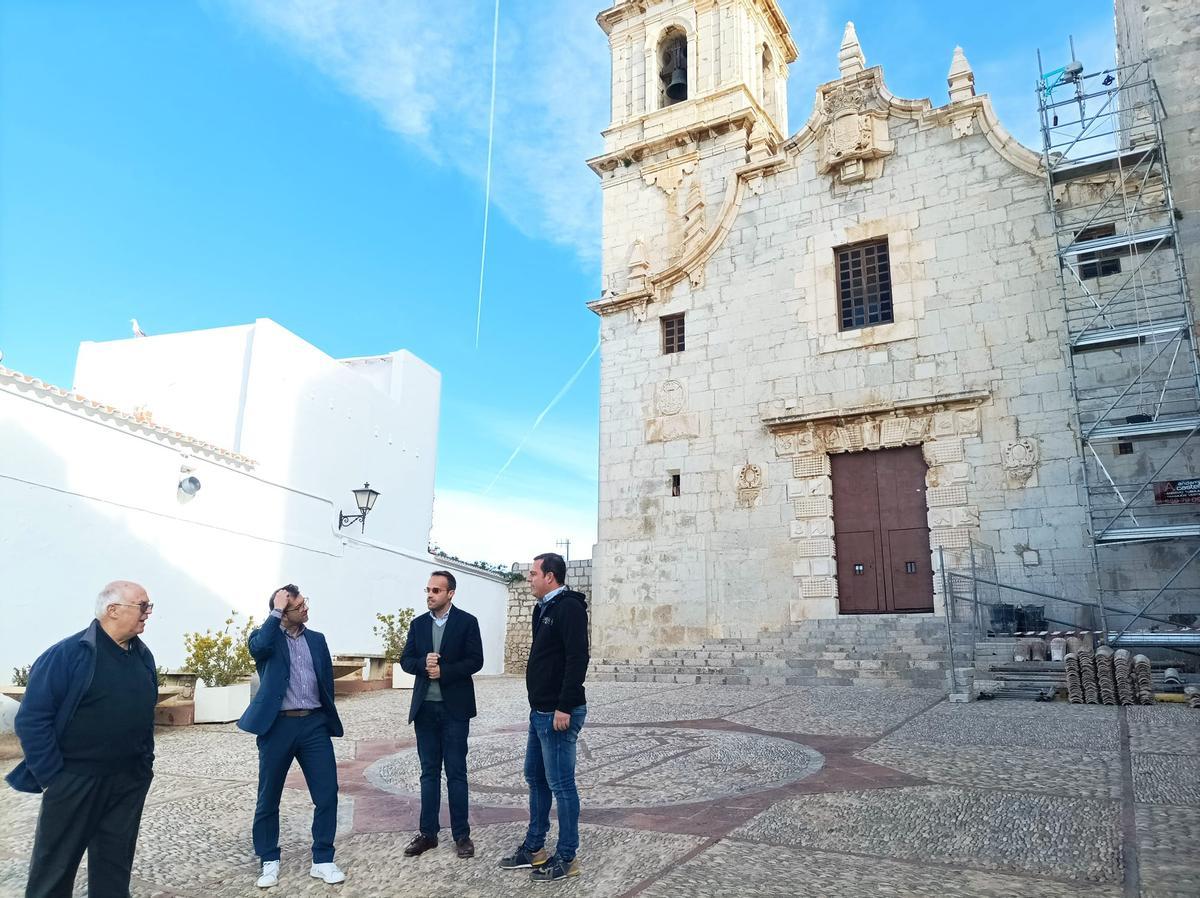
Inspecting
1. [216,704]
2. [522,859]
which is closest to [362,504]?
[216,704]

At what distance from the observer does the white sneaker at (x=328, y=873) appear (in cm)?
396

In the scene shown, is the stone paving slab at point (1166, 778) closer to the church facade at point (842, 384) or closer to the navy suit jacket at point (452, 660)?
the navy suit jacket at point (452, 660)

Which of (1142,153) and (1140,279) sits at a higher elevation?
(1142,153)

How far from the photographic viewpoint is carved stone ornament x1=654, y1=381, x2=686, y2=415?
16.7m

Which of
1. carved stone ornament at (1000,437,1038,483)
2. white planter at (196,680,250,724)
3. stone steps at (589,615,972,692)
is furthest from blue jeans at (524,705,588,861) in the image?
carved stone ornament at (1000,437,1038,483)

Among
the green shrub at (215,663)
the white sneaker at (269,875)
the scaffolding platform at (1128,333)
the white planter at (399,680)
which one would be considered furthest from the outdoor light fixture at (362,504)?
the scaffolding platform at (1128,333)

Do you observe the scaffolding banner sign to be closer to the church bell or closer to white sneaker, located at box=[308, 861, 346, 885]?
white sneaker, located at box=[308, 861, 346, 885]

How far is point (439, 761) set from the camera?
4598 millimetres

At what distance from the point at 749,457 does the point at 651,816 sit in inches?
437

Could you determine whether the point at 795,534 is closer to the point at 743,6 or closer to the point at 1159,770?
the point at 1159,770

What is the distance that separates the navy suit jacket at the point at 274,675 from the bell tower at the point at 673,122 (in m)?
14.2

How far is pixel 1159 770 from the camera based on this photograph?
545 cm

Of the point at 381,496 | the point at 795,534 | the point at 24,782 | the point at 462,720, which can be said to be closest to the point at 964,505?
the point at 795,534

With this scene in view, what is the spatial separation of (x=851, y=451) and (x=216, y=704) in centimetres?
1079
